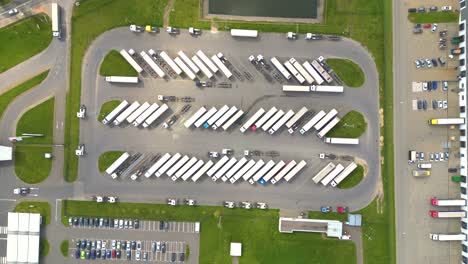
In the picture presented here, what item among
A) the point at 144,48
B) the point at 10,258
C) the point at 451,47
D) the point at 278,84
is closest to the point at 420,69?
the point at 451,47

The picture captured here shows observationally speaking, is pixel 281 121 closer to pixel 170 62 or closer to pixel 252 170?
pixel 252 170

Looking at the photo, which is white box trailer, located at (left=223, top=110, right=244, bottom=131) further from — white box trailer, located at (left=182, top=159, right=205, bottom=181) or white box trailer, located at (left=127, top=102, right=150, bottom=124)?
white box trailer, located at (left=127, top=102, right=150, bottom=124)

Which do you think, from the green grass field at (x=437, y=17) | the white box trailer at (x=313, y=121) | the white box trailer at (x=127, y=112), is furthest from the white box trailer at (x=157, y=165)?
the green grass field at (x=437, y=17)

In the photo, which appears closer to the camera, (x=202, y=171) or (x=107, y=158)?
(x=202, y=171)

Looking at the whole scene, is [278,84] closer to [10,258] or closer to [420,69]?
[420,69]

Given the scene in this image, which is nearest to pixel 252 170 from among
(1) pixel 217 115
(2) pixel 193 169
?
(2) pixel 193 169
